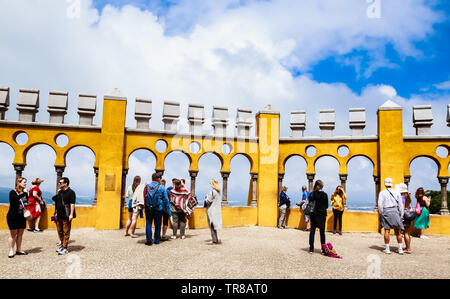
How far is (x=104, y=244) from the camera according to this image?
8.29 meters

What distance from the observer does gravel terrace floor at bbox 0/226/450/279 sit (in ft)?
18.6

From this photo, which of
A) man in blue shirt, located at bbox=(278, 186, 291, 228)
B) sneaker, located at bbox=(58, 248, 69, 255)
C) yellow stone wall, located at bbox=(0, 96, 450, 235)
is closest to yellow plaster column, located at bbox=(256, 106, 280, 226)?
yellow stone wall, located at bbox=(0, 96, 450, 235)

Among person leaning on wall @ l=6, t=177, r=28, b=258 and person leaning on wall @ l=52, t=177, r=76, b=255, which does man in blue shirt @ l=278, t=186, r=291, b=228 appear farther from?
person leaning on wall @ l=6, t=177, r=28, b=258

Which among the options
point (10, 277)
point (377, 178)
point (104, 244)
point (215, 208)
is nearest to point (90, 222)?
point (104, 244)

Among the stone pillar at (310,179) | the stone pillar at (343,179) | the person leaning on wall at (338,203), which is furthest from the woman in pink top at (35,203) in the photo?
the stone pillar at (343,179)

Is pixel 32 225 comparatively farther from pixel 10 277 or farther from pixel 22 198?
pixel 10 277

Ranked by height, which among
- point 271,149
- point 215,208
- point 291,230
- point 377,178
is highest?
point 271,149

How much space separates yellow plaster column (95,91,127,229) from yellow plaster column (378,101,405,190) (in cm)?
982

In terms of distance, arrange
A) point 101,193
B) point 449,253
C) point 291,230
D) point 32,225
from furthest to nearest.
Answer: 1. point 291,230
2. point 101,193
3. point 32,225
4. point 449,253

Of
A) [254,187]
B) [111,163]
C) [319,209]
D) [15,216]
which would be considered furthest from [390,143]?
[15,216]

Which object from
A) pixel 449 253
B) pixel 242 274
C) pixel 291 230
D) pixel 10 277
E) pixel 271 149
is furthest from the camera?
pixel 271 149

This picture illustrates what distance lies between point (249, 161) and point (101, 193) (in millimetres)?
5899

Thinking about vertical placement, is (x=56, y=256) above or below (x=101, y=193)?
below

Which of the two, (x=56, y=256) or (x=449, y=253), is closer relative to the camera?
(x=56, y=256)
